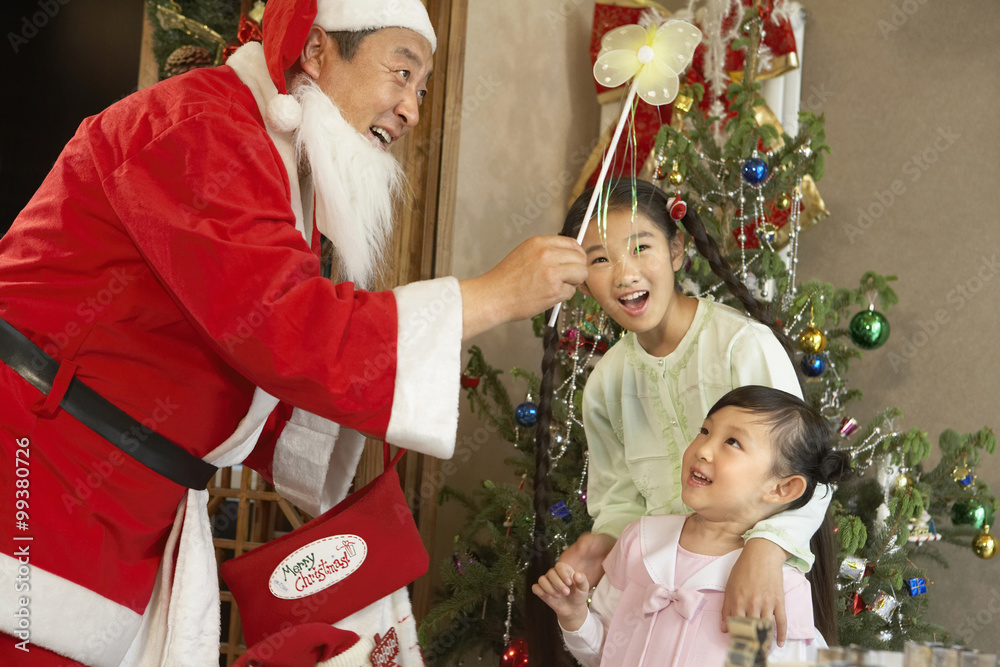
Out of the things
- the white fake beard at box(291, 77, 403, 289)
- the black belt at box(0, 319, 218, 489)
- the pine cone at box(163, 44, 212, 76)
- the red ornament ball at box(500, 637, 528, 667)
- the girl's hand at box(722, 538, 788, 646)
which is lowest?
the red ornament ball at box(500, 637, 528, 667)

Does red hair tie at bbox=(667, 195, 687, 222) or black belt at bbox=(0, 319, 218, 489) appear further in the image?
red hair tie at bbox=(667, 195, 687, 222)

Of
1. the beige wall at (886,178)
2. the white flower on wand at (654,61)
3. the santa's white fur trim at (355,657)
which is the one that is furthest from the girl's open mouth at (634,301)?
the beige wall at (886,178)

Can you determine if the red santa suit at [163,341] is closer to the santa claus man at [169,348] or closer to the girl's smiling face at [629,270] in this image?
the santa claus man at [169,348]

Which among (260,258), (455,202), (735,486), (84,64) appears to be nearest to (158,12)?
(84,64)

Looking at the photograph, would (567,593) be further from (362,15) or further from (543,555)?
(362,15)

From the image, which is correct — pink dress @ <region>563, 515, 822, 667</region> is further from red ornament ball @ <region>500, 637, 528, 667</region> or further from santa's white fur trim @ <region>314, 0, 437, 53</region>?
santa's white fur trim @ <region>314, 0, 437, 53</region>

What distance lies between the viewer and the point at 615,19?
3.69 metres

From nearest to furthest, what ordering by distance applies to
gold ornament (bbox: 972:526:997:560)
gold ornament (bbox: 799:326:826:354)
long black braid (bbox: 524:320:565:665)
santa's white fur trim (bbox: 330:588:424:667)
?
santa's white fur trim (bbox: 330:588:424:667) < long black braid (bbox: 524:320:565:665) < gold ornament (bbox: 799:326:826:354) < gold ornament (bbox: 972:526:997:560)

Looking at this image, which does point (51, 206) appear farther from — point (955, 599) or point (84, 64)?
point (955, 599)

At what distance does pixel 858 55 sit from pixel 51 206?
11.7 feet

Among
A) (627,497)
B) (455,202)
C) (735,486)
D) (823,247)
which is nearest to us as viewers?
(735,486)

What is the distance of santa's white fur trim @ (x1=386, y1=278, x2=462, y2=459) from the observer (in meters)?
1.25

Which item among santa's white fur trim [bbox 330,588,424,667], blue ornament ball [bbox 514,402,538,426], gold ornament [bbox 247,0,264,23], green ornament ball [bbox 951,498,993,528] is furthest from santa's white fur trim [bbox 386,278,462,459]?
gold ornament [bbox 247,0,264,23]

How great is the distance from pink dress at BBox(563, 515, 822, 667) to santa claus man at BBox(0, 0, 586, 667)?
22.9 inches
